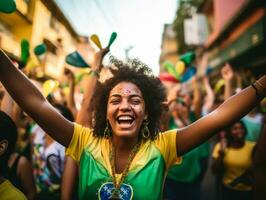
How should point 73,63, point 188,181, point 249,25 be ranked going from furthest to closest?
point 249,25 < point 188,181 < point 73,63

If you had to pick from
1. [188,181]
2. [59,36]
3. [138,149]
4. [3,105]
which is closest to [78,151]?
[138,149]

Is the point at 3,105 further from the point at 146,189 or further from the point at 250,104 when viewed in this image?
the point at 250,104

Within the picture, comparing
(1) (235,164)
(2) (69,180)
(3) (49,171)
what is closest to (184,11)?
(1) (235,164)

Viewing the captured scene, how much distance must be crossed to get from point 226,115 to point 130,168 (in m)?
0.66

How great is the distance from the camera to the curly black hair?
2158 mm

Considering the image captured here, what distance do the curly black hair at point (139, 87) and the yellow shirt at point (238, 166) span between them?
1.87 metres

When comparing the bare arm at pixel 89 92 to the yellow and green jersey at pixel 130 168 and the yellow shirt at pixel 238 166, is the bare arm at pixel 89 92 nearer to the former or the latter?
the yellow and green jersey at pixel 130 168

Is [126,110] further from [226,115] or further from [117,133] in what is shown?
[226,115]

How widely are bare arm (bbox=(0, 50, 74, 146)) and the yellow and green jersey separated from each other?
0.15 metres

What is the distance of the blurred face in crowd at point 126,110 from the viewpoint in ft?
6.37

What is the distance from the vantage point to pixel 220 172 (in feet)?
12.7

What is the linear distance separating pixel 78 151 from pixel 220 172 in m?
2.46

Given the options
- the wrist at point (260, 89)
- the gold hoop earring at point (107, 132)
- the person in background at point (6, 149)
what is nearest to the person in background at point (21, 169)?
the person in background at point (6, 149)

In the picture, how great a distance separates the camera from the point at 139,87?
2146mm
